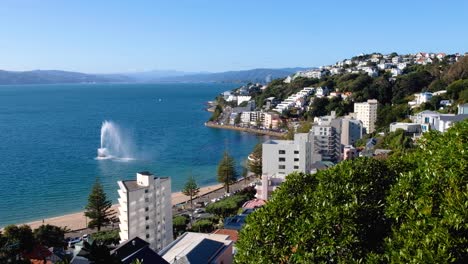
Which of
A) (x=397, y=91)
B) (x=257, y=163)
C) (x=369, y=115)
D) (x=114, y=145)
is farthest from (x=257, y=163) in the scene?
(x=397, y=91)

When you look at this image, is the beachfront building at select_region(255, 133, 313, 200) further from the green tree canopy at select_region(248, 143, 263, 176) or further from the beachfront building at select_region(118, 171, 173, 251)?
the beachfront building at select_region(118, 171, 173, 251)

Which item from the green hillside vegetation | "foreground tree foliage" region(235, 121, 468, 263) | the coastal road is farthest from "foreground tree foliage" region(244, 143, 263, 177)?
"foreground tree foliage" region(235, 121, 468, 263)

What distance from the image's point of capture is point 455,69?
3859cm

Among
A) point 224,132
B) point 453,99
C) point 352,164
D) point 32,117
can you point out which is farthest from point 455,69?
point 32,117

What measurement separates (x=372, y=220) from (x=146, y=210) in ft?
31.5

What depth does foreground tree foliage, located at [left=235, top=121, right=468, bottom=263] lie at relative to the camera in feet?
9.82

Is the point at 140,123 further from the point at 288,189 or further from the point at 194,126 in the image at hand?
the point at 288,189

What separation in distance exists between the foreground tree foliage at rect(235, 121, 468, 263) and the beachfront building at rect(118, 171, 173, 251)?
8.54m

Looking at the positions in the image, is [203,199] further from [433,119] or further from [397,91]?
[397,91]

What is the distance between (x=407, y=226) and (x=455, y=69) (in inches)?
1578

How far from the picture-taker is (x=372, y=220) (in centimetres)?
366

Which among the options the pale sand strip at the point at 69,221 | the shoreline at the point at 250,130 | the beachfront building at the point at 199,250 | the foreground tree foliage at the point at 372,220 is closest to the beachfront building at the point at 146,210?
the beachfront building at the point at 199,250

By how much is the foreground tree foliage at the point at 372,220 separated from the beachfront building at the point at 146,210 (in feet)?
28.0

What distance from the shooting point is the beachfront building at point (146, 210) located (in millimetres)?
12062
